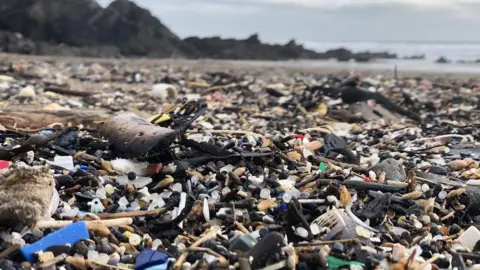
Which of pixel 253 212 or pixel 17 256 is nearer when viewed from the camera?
pixel 17 256

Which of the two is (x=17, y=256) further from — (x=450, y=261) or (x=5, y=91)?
(x=5, y=91)

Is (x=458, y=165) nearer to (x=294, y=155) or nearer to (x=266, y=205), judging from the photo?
(x=294, y=155)

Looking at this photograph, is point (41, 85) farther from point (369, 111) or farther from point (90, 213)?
point (90, 213)

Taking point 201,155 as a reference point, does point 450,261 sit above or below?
below

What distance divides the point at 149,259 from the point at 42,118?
11.1 feet

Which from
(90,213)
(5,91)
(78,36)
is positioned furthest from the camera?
(78,36)

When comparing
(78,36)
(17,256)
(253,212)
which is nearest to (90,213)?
(17,256)

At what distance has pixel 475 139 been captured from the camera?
20.7 ft

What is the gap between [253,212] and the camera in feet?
10.5

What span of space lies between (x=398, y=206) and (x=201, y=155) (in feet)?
4.98

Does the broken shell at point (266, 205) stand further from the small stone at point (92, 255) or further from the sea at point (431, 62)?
the sea at point (431, 62)

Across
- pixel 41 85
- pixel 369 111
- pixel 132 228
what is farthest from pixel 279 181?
pixel 41 85

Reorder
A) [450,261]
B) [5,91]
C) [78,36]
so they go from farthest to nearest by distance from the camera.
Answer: [78,36] < [5,91] < [450,261]

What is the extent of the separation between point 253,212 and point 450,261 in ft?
3.79
